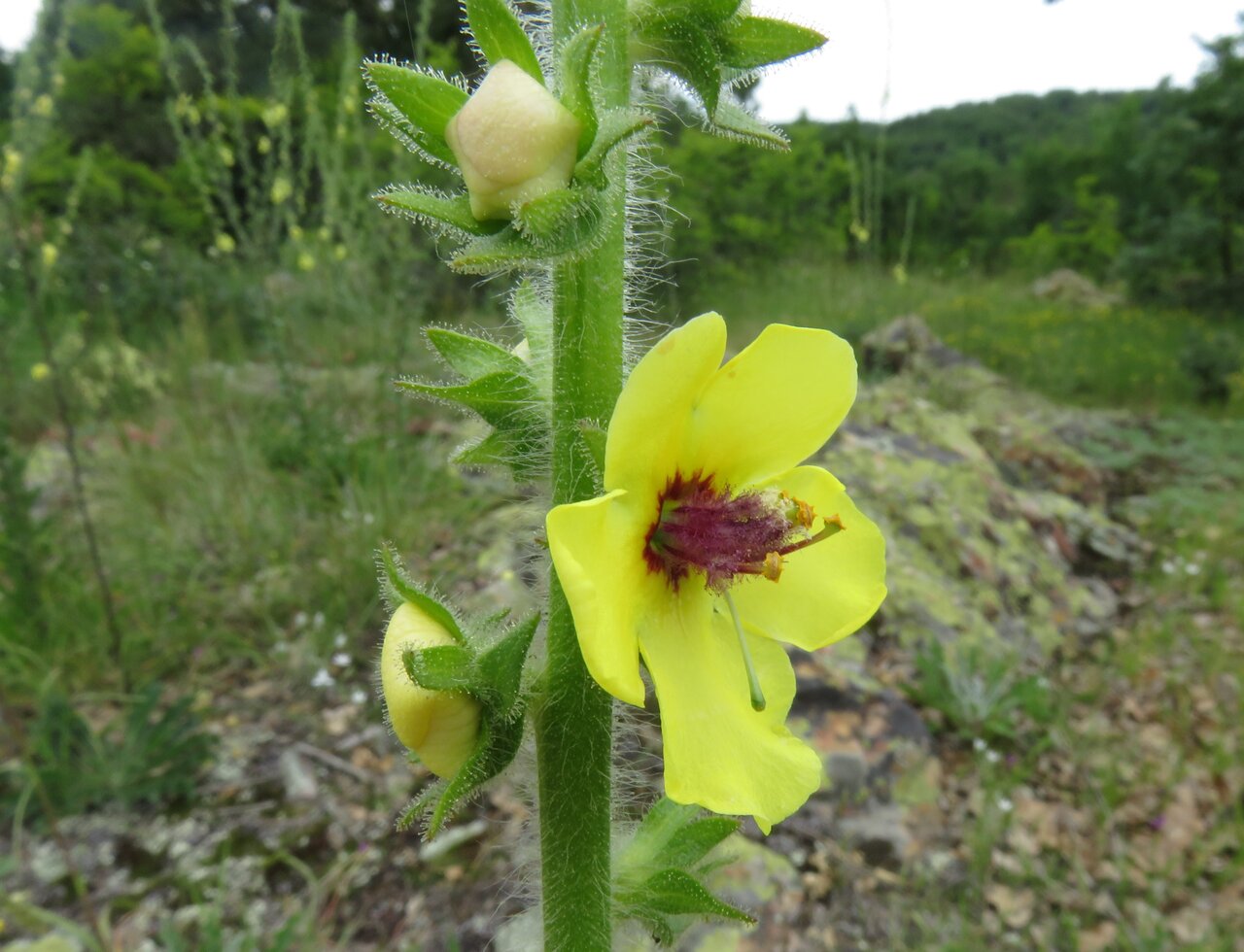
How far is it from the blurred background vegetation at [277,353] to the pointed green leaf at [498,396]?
0.41 meters

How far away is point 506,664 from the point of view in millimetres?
980

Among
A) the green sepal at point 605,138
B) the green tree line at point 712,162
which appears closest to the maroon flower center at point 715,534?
the green sepal at point 605,138

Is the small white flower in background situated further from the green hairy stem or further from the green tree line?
the green tree line

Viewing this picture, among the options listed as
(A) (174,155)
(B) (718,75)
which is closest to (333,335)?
(B) (718,75)

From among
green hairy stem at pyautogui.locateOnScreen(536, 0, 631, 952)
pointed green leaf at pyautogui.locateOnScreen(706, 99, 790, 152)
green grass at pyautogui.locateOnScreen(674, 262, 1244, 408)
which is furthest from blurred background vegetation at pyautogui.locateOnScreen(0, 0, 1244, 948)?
Answer: green hairy stem at pyautogui.locateOnScreen(536, 0, 631, 952)

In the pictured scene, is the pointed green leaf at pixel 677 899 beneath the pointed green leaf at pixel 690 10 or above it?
beneath

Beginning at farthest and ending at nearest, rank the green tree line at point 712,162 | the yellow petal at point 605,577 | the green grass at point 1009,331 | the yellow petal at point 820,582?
the green tree line at point 712,162, the green grass at point 1009,331, the yellow petal at point 820,582, the yellow petal at point 605,577

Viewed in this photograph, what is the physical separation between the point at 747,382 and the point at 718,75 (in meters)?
0.42

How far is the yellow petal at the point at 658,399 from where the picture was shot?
0.81 meters

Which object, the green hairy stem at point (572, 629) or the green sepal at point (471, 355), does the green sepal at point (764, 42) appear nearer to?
the green hairy stem at point (572, 629)

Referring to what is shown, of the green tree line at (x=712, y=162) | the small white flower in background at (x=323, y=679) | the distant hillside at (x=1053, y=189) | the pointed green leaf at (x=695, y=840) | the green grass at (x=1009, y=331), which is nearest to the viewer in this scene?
the pointed green leaf at (x=695, y=840)

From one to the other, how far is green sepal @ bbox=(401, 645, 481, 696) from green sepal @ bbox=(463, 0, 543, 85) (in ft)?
2.02

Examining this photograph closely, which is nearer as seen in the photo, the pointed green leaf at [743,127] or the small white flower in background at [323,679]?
the pointed green leaf at [743,127]

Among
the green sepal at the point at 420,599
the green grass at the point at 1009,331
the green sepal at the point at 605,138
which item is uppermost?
the green sepal at the point at 605,138
